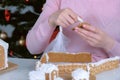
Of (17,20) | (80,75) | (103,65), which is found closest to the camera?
(80,75)

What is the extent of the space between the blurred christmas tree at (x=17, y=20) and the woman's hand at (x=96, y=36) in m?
1.16

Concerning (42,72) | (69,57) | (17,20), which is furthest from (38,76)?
(17,20)

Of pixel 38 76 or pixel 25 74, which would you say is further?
pixel 25 74

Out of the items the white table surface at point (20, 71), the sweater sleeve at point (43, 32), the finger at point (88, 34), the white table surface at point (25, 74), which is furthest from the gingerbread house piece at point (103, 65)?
the sweater sleeve at point (43, 32)

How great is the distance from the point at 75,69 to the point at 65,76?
0.13 ft

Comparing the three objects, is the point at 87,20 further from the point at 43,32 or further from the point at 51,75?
the point at 51,75

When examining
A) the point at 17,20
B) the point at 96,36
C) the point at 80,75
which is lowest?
the point at 80,75

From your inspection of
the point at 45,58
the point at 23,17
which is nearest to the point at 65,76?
the point at 45,58

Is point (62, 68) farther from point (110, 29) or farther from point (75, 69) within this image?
point (110, 29)

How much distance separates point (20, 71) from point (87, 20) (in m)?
0.41

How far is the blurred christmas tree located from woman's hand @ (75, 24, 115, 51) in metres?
1.16

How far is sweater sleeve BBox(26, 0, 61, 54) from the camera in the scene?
1451mm

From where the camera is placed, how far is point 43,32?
57.2 inches

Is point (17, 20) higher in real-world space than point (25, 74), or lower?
higher
